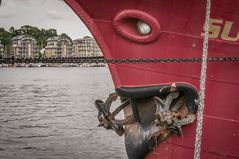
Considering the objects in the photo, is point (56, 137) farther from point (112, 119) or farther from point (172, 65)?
point (172, 65)

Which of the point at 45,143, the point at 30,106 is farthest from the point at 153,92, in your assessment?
the point at 30,106

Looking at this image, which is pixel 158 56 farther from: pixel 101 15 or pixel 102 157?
pixel 102 157

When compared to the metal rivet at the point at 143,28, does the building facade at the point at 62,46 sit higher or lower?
lower

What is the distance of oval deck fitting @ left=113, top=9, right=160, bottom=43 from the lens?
186 inches

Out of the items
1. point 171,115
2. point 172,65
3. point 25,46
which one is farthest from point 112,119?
point 25,46

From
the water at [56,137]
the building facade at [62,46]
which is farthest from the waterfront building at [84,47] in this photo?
the water at [56,137]

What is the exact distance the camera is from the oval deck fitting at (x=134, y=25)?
186 inches

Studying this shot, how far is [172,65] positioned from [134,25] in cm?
62

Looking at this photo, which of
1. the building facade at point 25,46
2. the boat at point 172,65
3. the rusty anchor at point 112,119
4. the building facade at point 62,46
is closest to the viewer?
the boat at point 172,65

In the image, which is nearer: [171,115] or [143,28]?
[143,28]

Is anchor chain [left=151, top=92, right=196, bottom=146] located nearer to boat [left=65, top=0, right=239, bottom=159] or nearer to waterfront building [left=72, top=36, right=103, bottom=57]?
boat [left=65, top=0, right=239, bottom=159]

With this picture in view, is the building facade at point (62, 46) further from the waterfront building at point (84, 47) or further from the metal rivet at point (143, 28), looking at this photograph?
the metal rivet at point (143, 28)

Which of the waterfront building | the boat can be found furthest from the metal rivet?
the waterfront building

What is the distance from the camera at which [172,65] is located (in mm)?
4859
